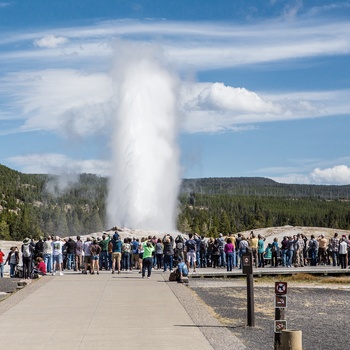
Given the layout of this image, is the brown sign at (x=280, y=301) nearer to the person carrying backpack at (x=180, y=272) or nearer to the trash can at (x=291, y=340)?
the trash can at (x=291, y=340)

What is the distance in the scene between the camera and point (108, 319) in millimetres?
15789

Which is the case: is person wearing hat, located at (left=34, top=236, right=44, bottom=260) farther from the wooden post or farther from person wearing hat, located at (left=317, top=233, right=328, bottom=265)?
the wooden post

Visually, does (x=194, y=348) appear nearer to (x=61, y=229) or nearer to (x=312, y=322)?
(x=312, y=322)

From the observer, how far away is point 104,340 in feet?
42.7

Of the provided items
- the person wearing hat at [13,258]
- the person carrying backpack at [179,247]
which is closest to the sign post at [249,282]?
the person carrying backpack at [179,247]

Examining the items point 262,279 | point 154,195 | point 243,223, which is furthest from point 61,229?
point 262,279

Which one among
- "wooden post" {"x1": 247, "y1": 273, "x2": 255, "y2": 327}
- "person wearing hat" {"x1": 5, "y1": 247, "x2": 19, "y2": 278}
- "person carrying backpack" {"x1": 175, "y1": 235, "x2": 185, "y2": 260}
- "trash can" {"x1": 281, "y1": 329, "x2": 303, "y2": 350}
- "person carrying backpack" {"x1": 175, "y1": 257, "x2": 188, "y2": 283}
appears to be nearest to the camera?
"trash can" {"x1": 281, "y1": 329, "x2": 303, "y2": 350}

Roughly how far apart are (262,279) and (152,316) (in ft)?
45.4

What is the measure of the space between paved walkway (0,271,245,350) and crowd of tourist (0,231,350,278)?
12.8 feet

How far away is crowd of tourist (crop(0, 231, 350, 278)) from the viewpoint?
2872 cm

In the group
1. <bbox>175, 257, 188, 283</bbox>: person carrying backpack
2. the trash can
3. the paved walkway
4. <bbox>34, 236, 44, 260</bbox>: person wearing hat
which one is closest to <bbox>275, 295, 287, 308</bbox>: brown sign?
the paved walkway

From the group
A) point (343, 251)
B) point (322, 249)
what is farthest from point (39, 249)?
point (322, 249)

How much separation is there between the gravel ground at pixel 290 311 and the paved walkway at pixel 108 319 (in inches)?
20.4

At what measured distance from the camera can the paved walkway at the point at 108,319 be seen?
12.8 metres
